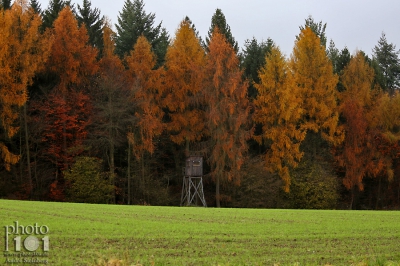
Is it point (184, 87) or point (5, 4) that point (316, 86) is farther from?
point (5, 4)

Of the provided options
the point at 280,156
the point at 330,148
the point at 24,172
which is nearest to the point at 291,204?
the point at 280,156

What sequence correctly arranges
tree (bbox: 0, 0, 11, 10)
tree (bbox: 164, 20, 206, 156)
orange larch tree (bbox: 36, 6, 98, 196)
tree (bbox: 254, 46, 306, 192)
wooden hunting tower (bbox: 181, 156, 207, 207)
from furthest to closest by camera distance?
tree (bbox: 0, 0, 11, 10) < tree (bbox: 254, 46, 306, 192) < tree (bbox: 164, 20, 206, 156) < wooden hunting tower (bbox: 181, 156, 207, 207) < orange larch tree (bbox: 36, 6, 98, 196)

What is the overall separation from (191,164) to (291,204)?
9.64 m

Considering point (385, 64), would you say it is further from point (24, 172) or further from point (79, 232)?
point (79, 232)

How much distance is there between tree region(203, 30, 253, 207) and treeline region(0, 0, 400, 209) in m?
0.10

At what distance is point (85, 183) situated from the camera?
130ft

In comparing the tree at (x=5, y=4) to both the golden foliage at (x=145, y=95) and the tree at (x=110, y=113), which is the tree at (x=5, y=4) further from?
the golden foliage at (x=145, y=95)

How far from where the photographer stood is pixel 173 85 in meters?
43.9

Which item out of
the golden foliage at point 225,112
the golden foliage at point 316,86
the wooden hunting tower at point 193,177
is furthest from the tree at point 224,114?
the golden foliage at point 316,86

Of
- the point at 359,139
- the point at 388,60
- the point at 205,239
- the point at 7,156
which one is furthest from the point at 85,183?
the point at 388,60

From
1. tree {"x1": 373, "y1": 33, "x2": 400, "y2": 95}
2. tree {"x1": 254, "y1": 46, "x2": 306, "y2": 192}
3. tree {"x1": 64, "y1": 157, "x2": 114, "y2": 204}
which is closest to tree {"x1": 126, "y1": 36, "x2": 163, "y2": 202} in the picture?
tree {"x1": 64, "y1": 157, "x2": 114, "y2": 204}

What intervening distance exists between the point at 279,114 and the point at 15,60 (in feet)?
71.2

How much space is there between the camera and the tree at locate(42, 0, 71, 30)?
157 ft

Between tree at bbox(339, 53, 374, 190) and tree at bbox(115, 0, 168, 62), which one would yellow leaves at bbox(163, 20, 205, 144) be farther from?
tree at bbox(339, 53, 374, 190)
